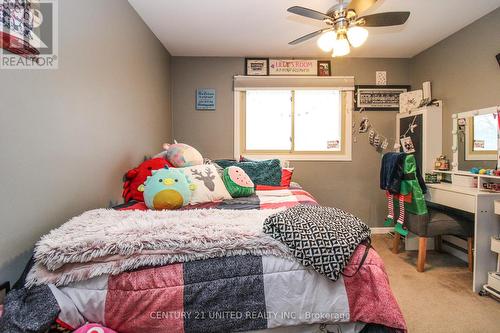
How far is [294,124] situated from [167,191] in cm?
232

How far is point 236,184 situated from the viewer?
2.07m

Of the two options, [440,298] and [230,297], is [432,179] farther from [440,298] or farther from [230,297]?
[230,297]

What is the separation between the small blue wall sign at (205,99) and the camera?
11.0ft

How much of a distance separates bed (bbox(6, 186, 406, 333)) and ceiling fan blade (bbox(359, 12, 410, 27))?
5.60ft

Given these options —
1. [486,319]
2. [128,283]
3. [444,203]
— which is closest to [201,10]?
[128,283]

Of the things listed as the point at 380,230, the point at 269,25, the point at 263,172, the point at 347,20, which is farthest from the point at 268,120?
the point at 380,230

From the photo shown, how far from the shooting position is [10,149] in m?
1.03

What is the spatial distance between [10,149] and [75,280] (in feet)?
2.03

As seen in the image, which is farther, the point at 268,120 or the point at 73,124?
the point at 268,120

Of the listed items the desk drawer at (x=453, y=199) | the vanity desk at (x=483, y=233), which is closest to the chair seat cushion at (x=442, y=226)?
the desk drawer at (x=453, y=199)

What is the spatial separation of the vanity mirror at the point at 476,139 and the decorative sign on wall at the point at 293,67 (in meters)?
1.69

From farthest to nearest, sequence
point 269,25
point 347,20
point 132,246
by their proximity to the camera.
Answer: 1. point 269,25
2. point 347,20
3. point 132,246

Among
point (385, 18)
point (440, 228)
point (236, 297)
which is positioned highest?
point (385, 18)

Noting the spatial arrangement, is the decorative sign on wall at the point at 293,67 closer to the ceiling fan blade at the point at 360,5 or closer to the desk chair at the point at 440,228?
the ceiling fan blade at the point at 360,5
